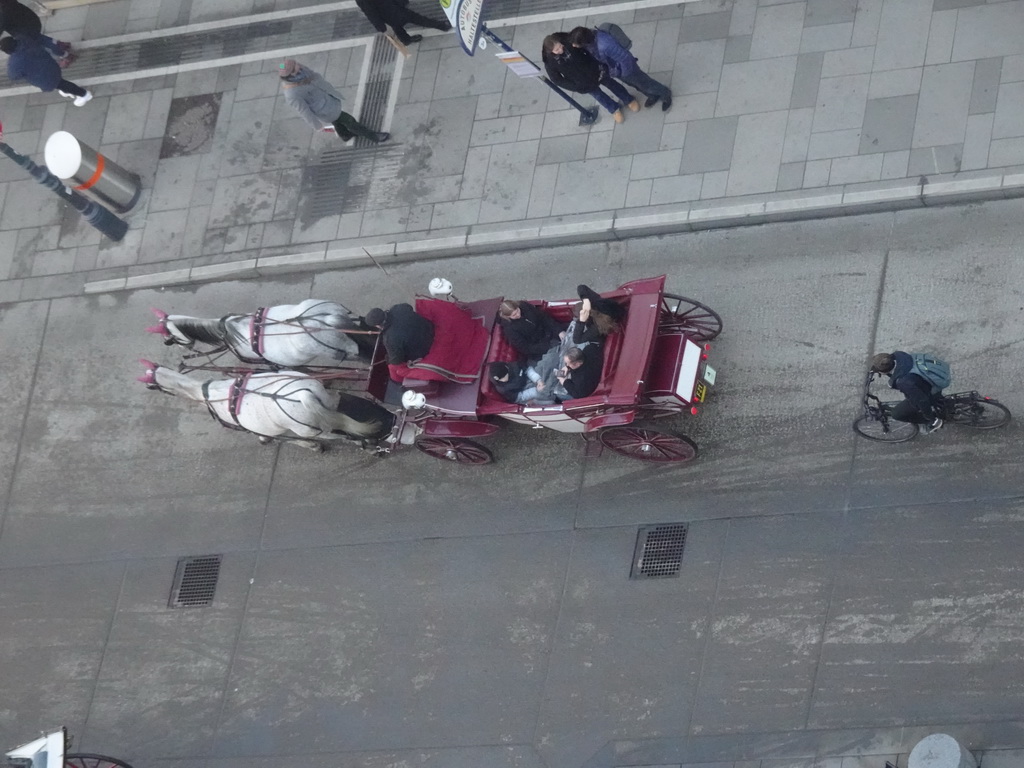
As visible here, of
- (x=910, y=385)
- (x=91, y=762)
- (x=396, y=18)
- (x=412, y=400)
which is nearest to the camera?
(x=910, y=385)

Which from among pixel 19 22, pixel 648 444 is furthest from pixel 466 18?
pixel 19 22

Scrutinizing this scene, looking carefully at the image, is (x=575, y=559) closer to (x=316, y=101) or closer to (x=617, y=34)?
(x=617, y=34)

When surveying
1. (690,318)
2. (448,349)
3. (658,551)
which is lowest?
(658,551)

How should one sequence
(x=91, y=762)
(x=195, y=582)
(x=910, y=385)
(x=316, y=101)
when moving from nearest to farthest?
(x=910, y=385) < (x=91, y=762) < (x=195, y=582) < (x=316, y=101)

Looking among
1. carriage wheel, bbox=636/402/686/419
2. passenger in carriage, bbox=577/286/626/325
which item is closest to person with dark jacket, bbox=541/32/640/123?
passenger in carriage, bbox=577/286/626/325

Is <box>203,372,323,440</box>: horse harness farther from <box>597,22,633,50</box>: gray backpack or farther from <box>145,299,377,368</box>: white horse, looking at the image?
<box>597,22,633,50</box>: gray backpack

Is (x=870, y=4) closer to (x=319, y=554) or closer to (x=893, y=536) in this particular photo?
(x=893, y=536)

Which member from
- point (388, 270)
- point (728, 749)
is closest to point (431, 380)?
point (388, 270)
